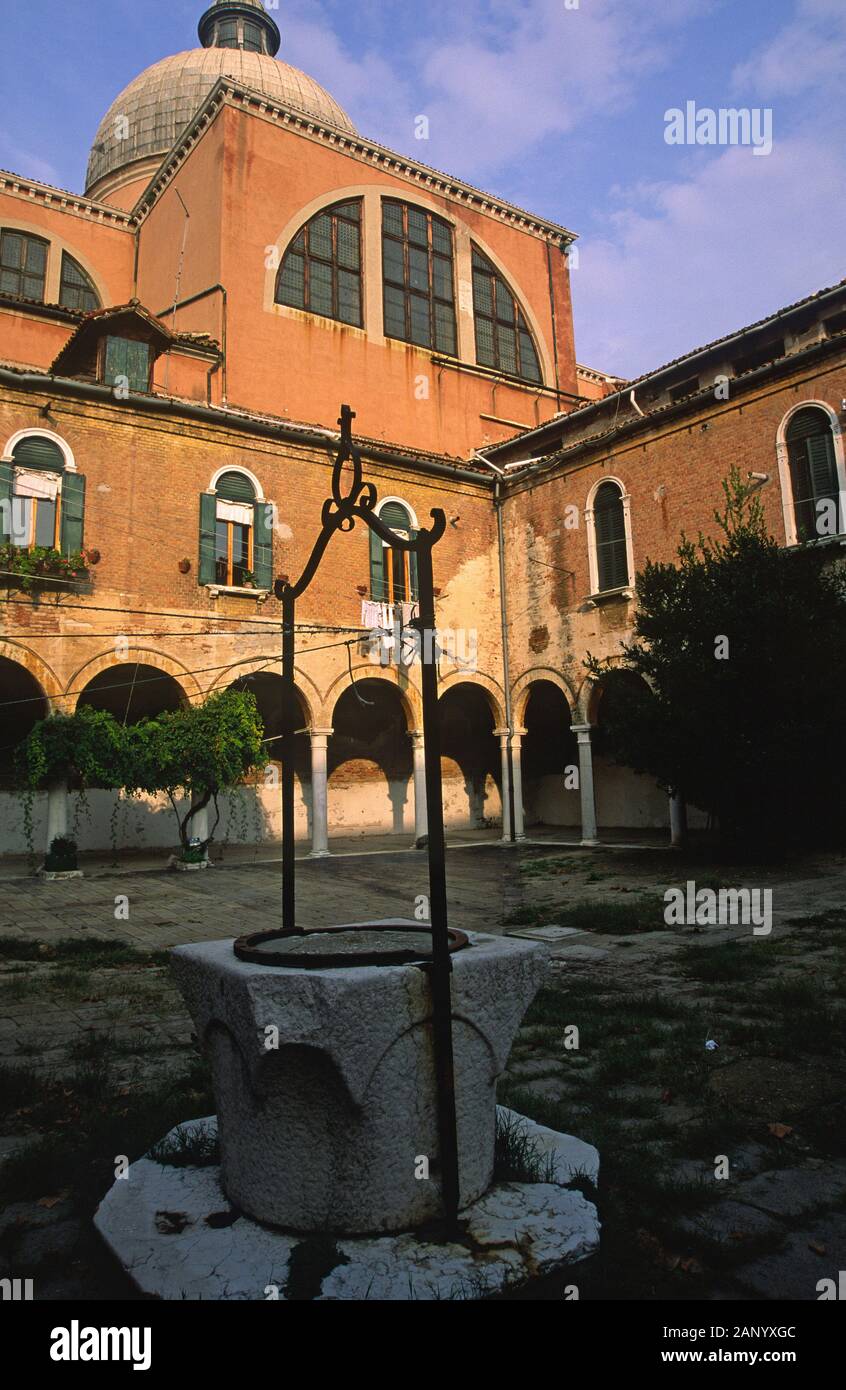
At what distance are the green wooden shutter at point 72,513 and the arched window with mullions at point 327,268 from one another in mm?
7760

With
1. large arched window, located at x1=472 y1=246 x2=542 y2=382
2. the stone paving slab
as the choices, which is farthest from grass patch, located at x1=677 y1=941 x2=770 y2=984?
large arched window, located at x1=472 y1=246 x2=542 y2=382

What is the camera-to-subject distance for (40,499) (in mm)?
14344

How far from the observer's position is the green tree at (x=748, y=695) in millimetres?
11461

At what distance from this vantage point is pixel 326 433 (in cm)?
1775

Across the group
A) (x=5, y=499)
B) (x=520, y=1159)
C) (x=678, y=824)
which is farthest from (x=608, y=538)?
(x=520, y=1159)

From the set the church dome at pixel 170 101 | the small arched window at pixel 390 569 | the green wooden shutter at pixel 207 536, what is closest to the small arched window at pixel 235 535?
the green wooden shutter at pixel 207 536

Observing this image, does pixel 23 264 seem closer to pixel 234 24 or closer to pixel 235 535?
pixel 235 535

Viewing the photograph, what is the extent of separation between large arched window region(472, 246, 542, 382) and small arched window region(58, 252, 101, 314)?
10212mm

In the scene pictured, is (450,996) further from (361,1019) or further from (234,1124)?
(234,1124)

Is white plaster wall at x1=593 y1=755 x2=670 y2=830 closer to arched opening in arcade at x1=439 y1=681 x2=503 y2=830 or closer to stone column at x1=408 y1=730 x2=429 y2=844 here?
arched opening in arcade at x1=439 y1=681 x2=503 y2=830

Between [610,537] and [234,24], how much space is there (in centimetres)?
3264

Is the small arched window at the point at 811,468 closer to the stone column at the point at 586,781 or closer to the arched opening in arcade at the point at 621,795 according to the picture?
the arched opening in arcade at the point at 621,795

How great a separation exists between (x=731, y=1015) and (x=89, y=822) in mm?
15127

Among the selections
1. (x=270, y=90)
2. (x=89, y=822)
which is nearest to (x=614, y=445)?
(x=89, y=822)
